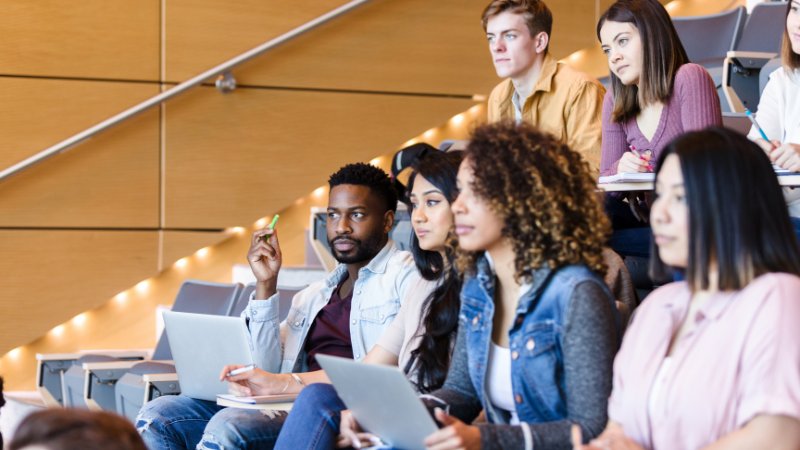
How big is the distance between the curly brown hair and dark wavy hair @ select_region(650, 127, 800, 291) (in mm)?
319

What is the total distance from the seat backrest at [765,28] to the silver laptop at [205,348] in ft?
9.04

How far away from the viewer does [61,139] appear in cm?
432

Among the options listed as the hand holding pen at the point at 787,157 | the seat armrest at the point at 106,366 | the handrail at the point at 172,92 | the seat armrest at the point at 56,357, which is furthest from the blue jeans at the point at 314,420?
the handrail at the point at 172,92

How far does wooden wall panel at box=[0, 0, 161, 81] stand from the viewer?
4238 mm

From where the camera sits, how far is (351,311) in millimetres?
2719

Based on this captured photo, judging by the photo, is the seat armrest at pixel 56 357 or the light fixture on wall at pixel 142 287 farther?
the light fixture on wall at pixel 142 287

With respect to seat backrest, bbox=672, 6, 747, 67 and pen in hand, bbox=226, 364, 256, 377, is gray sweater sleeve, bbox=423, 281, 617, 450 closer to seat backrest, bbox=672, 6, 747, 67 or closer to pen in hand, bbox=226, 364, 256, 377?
pen in hand, bbox=226, 364, 256, 377

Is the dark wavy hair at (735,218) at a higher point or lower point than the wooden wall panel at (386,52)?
lower

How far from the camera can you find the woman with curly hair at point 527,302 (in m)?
1.70

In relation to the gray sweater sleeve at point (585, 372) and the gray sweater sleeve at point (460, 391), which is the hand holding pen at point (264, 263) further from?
the gray sweater sleeve at point (585, 372)

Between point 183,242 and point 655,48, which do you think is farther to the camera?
point 183,242

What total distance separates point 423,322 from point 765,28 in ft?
8.77

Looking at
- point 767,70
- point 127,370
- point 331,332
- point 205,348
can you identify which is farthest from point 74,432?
point 767,70

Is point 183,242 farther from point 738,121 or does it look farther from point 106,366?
point 738,121
